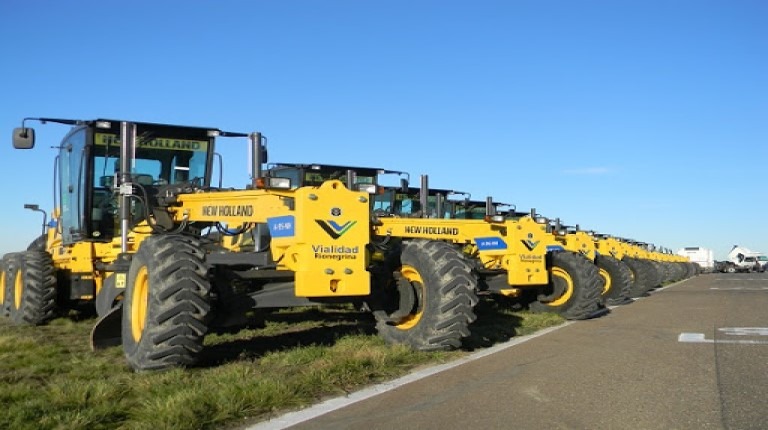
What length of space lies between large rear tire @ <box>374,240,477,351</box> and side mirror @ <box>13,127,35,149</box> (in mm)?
5070

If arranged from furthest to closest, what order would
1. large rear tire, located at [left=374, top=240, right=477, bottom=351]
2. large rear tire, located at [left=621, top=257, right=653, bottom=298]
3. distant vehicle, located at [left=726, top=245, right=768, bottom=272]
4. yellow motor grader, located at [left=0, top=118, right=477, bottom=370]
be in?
distant vehicle, located at [left=726, top=245, right=768, bottom=272], large rear tire, located at [left=621, top=257, right=653, bottom=298], large rear tire, located at [left=374, top=240, right=477, bottom=351], yellow motor grader, located at [left=0, top=118, right=477, bottom=370]

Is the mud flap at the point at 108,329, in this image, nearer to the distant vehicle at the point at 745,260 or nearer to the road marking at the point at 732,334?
the road marking at the point at 732,334

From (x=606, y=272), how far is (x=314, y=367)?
515 inches

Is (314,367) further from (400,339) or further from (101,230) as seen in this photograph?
(101,230)

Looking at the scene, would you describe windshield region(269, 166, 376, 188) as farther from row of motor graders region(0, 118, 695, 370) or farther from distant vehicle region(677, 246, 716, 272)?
distant vehicle region(677, 246, 716, 272)

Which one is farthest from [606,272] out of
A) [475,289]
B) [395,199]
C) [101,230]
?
[101,230]

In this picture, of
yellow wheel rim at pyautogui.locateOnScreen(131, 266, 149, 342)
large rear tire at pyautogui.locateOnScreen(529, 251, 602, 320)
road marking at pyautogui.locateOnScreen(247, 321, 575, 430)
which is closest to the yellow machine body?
large rear tire at pyautogui.locateOnScreen(529, 251, 602, 320)

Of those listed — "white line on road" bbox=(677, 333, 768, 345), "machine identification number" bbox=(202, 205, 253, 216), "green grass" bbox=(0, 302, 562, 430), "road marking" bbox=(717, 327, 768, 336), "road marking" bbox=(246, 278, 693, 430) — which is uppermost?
"machine identification number" bbox=(202, 205, 253, 216)

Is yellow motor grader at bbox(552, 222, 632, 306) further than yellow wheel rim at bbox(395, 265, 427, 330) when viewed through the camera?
Yes

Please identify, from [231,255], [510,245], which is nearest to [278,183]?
[231,255]

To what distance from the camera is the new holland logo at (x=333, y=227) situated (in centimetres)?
722

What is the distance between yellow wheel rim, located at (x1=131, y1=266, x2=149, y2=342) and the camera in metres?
7.18

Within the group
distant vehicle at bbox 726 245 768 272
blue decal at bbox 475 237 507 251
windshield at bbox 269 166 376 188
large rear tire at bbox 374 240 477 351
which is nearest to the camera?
large rear tire at bbox 374 240 477 351

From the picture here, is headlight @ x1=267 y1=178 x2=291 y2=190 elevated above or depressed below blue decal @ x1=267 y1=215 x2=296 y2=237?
above
